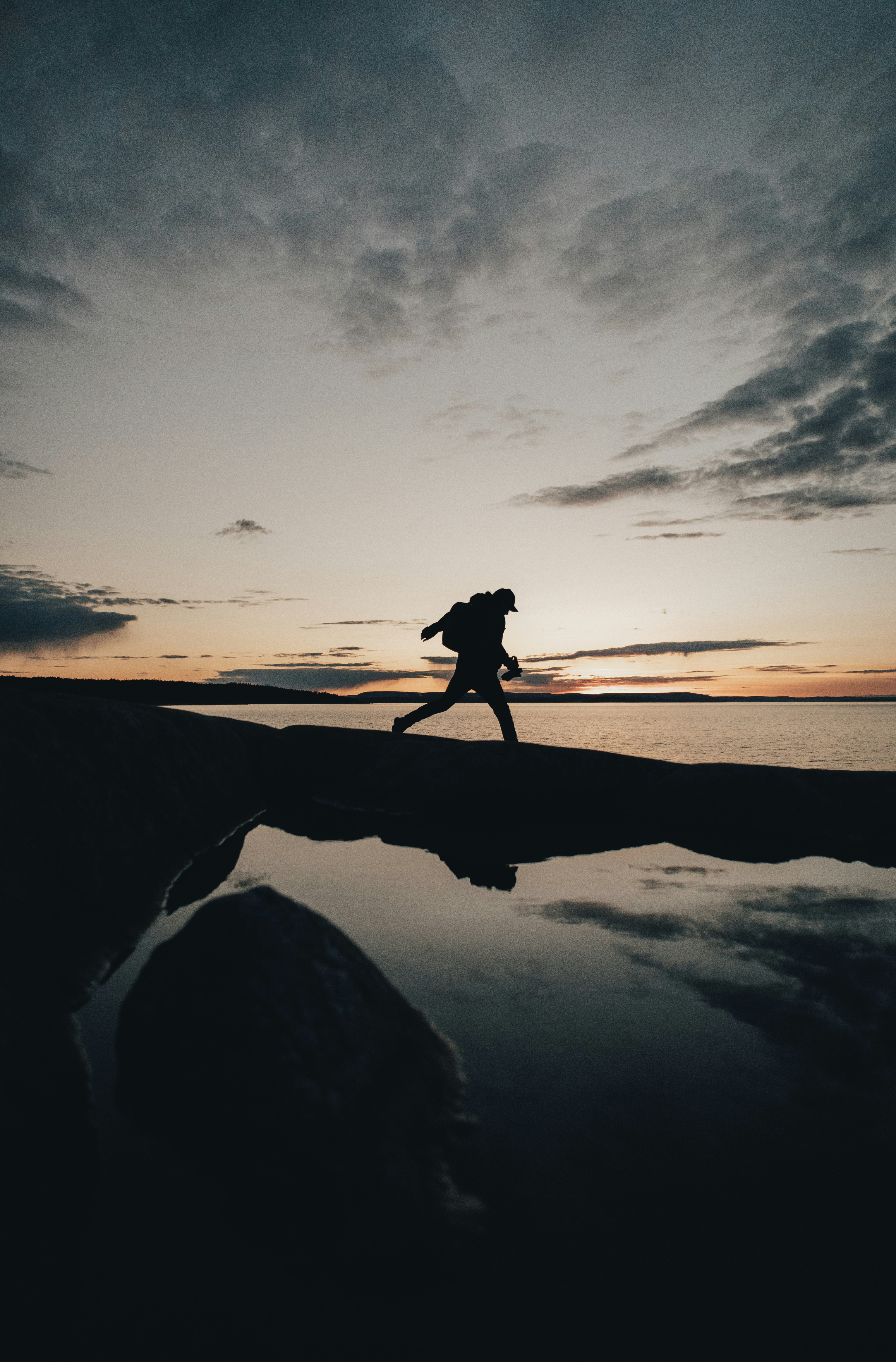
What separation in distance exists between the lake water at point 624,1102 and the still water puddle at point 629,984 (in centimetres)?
1

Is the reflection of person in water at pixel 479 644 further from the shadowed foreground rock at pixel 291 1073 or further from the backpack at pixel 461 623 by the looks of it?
the shadowed foreground rock at pixel 291 1073

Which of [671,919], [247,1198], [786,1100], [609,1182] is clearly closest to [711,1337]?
[609,1182]

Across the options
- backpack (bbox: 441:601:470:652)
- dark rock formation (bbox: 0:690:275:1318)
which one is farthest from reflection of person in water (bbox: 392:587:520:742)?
dark rock formation (bbox: 0:690:275:1318)

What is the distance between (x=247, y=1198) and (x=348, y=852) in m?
4.28

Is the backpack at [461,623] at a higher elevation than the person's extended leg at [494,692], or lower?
higher

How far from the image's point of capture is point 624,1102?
7.00 ft

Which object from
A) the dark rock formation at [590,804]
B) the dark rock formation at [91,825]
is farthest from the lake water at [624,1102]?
the dark rock formation at [590,804]

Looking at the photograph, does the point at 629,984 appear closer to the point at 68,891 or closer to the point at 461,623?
the point at 68,891

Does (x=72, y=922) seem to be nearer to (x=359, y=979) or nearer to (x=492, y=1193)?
(x=359, y=979)

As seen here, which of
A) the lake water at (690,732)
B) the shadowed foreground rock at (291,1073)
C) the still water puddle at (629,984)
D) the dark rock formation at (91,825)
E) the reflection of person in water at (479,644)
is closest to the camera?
the shadowed foreground rock at (291,1073)

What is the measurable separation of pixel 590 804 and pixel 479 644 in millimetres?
2603

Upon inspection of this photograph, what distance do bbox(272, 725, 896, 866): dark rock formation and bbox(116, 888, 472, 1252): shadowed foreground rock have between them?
3.63 meters

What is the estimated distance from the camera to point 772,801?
7.27 m

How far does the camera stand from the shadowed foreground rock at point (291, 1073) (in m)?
1.71
